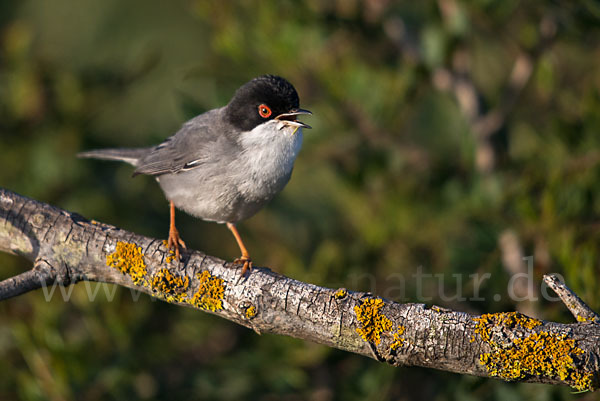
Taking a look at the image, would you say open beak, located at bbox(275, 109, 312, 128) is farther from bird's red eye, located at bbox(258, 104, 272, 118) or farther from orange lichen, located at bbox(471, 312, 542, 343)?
orange lichen, located at bbox(471, 312, 542, 343)

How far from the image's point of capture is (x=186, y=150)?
4.18 metres

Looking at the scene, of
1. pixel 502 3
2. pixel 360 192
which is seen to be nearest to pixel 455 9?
pixel 502 3

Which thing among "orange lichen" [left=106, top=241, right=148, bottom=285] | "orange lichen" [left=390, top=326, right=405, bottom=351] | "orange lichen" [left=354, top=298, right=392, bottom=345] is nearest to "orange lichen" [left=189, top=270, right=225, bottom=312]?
"orange lichen" [left=106, top=241, right=148, bottom=285]

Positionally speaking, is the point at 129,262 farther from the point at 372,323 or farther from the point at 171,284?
the point at 372,323

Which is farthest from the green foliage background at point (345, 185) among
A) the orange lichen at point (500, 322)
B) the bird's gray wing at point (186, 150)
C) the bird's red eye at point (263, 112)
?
the orange lichen at point (500, 322)

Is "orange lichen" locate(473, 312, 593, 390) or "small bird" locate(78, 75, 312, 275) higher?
"small bird" locate(78, 75, 312, 275)

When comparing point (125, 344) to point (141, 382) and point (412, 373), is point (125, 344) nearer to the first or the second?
point (141, 382)

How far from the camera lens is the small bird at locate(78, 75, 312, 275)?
149 inches

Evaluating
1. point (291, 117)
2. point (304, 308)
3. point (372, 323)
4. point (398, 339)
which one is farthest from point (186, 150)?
point (398, 339)

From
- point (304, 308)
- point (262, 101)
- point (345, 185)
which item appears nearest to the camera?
point (304, 308)

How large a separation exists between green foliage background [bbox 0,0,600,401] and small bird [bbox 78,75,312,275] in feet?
2.13

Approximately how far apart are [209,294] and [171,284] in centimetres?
20

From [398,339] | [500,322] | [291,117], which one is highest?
[291,117]

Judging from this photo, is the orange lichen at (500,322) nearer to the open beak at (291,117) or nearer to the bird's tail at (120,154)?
the open beak at (291,117)
